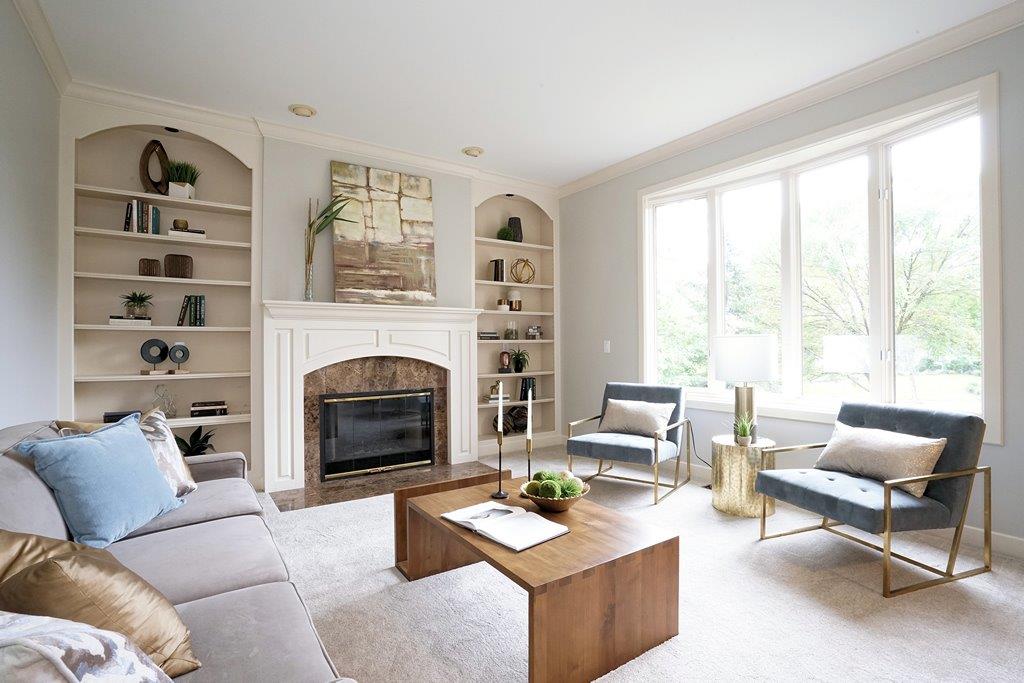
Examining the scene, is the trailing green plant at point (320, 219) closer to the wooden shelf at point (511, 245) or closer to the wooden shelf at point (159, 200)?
the wooden shelf at point (159, 200)

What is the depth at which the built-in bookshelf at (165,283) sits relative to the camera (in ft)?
11.5

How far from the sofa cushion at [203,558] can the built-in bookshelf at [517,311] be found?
10.8 feet

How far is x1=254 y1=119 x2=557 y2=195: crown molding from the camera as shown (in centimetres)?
389

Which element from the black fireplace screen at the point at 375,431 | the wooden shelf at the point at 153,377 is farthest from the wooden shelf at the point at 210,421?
the black fireplace screen at the point at 375,431

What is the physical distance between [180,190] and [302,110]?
105 cm

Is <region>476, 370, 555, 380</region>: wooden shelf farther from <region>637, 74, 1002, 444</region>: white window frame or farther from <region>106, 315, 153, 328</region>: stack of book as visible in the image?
<region>106, 315, 153, 328</region>: stack of book

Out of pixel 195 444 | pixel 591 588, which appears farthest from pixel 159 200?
pixel 591 588

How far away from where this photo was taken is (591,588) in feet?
5.37

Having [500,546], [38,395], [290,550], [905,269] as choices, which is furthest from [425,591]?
[905,269]

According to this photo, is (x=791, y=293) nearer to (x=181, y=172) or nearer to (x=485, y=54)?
(x=485, y=54)

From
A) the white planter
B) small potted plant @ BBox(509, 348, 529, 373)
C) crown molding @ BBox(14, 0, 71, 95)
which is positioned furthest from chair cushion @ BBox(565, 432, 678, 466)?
crown molding @ BBox(14, 0, 71, 95)

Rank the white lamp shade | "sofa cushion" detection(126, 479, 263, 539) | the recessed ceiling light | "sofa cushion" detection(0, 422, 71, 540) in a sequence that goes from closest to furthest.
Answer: "sofa cushion" detection(0, 422, 71, 540), "sofa cushion" detection(126, 479, 263, 539), the white lamp shade, the recessed ceiling light

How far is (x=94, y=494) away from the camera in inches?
66.1

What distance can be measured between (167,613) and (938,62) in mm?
4237
